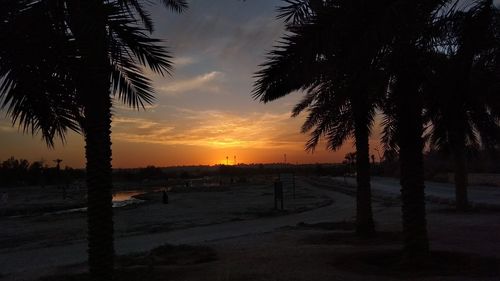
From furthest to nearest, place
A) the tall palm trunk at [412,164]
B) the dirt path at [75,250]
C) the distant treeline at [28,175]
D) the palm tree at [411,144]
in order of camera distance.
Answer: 1. the distant treeline at [28,175]
2. the dirt path at [75,250]
3. the tall palm trunk at [412,164]
4. the palm tree at [411,144]

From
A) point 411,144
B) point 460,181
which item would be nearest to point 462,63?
point 411,144

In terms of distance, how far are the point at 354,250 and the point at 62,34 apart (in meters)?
8.05

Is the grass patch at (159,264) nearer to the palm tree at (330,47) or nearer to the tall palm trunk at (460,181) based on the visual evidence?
the palm tree at (330,47)

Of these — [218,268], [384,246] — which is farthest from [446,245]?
[218,268]

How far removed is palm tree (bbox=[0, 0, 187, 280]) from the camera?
23.8ft

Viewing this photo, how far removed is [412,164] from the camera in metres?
10.5

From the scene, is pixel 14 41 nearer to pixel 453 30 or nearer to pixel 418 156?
pixel 453 30

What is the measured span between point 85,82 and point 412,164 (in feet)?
19.4

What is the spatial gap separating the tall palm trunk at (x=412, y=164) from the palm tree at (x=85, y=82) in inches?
177

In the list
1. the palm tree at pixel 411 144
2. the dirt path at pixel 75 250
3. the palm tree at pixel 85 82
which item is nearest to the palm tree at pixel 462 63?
the palm tree at pixel 411 144

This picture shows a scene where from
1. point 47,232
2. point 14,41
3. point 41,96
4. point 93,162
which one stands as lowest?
point 47,232

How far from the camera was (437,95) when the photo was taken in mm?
10172

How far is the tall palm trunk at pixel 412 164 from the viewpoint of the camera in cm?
1049

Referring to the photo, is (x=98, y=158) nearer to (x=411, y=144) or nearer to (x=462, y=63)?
(x=411, y=144)
